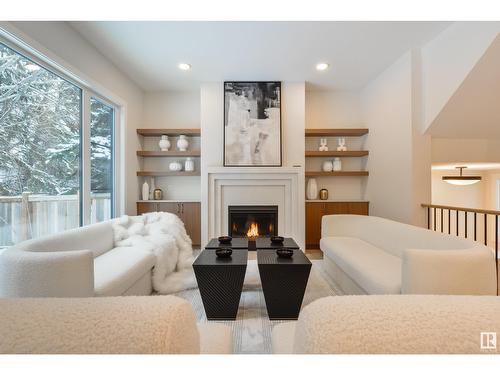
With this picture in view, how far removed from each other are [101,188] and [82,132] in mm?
826

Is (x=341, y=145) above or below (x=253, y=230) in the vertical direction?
above

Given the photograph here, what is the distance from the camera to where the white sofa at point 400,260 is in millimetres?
1636

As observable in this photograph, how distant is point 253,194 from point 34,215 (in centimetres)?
278

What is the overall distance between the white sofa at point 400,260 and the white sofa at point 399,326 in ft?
3.96

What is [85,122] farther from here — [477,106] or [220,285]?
[477,106]

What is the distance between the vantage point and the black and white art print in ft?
13.7

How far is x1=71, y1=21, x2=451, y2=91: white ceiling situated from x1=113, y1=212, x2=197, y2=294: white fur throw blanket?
2109mm

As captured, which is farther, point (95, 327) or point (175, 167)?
point (175, 167)

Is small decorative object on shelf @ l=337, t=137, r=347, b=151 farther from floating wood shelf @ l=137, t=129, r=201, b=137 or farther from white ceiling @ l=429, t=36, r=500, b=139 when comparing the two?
floating wood shelf @ l=137, t=129, r=201, b=137

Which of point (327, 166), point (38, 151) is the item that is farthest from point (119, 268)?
point (327, 166)

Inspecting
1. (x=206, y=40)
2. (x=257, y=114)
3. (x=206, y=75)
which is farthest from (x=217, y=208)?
(x=206, y=40)

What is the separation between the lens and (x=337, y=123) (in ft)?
15.7

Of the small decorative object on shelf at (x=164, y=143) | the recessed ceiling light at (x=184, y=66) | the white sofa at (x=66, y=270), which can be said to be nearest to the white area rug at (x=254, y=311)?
the white sofa at (x=66, y=270)

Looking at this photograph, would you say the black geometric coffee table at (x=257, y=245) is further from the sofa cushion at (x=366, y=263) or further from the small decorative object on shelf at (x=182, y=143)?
the small decorative object on shelf at (x=182, y=143)
